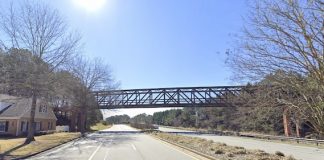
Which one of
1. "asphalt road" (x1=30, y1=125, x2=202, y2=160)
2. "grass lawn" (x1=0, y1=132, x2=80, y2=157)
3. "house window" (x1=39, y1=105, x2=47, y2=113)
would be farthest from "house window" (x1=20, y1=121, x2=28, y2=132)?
"asphalt road" (x1=30, y1=125, x2=202, y2=160)

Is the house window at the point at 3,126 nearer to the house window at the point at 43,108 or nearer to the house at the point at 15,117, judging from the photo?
the house at the point at 15,117

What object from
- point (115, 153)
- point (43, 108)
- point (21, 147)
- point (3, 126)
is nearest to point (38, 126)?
point (43, 108)

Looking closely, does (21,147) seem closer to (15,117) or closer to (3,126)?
(15,117)

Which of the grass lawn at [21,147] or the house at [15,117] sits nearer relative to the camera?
the grass lawn at [21,147]

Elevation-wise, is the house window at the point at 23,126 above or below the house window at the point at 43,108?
below

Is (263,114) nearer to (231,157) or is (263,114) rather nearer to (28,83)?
(231,157)

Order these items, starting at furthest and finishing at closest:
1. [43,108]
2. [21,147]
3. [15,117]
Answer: [43,108] → [15,117] → [21,147]

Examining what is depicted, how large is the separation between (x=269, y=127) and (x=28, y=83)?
46.8 metres

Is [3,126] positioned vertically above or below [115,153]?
above

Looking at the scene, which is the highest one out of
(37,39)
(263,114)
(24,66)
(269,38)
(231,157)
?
(37,39)

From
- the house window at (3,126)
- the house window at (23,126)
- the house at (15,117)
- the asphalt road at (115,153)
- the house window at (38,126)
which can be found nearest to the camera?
the asphalt road at (115,153)

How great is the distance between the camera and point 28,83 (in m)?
23.7

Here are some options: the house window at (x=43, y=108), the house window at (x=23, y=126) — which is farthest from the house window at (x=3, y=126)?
the house window at (x=43, y=108)

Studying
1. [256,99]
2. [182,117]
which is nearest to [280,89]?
[256,99]
